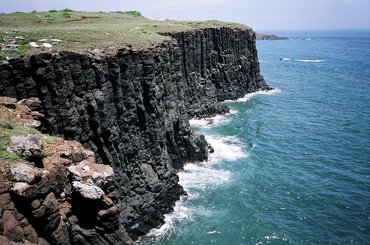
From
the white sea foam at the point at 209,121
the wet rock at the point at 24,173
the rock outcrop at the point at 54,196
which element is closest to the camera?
the rock outcrop at the point at 54,196

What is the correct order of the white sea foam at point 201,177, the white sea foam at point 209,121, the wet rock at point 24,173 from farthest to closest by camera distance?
the white sea foam at point 209,121 < the white sea foam at point 201,177 < the wet rock at point 24,173

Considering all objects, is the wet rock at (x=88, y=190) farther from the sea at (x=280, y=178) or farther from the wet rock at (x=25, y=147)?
the sea at (x=280, y=178)

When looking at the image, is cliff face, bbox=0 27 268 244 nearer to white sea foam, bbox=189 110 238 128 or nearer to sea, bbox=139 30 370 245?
sea, bbox=139 30 370 245

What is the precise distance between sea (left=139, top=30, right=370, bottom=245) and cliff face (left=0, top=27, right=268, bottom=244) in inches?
134

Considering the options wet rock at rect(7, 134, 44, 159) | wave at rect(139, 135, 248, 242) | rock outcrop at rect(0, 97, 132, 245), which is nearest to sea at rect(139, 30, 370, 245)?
wave at rect(139, 135, 248, 242)

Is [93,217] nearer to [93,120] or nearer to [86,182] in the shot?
[86,182]

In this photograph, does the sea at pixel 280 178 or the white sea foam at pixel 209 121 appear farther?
the white sea foam at pixel 209 121

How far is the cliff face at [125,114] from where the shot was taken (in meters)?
32.2

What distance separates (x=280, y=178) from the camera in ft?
173

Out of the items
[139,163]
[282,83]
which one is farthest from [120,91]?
[282,83]

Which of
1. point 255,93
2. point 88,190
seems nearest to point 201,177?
point 88,190

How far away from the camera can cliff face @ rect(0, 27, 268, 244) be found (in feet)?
106

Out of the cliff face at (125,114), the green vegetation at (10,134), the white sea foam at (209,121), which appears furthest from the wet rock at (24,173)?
the white sea foam at (209,121)

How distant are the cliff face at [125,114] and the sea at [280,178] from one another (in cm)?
341
